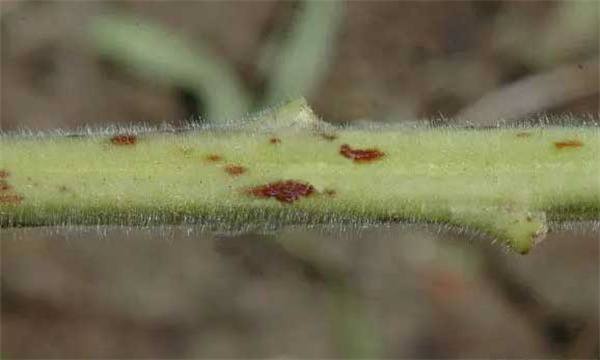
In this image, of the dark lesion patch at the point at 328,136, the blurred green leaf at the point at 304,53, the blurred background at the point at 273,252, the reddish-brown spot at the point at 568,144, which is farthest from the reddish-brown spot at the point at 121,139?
the blurred background at the point at 273,252

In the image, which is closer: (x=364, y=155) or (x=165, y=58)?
(x=364, y=155)

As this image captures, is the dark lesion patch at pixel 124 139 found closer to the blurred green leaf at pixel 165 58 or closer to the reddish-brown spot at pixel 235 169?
the reddish-brown spot at pixel 235 169

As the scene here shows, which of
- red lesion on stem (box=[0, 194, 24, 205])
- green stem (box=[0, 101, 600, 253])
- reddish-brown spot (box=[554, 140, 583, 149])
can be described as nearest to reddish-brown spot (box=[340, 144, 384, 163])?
green stem (box=[0, 101, 600, 253])

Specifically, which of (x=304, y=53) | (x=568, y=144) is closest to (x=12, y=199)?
(x=568, y=144)

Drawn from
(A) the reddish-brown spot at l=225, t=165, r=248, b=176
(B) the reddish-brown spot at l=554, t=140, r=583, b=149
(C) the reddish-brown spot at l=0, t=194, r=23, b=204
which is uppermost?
(B) the reddish-brown spot at l=554, t=140, r=583, b=149

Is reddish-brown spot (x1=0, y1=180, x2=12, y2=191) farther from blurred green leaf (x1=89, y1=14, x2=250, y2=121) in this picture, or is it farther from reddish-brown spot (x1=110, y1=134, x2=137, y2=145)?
blurred green leaf (x1=89, y1=14, x2=250, y2=121)

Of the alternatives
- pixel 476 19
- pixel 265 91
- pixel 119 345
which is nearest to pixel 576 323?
pixel 476 19

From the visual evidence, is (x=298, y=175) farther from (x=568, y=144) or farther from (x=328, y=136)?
(x=568, y=144)
